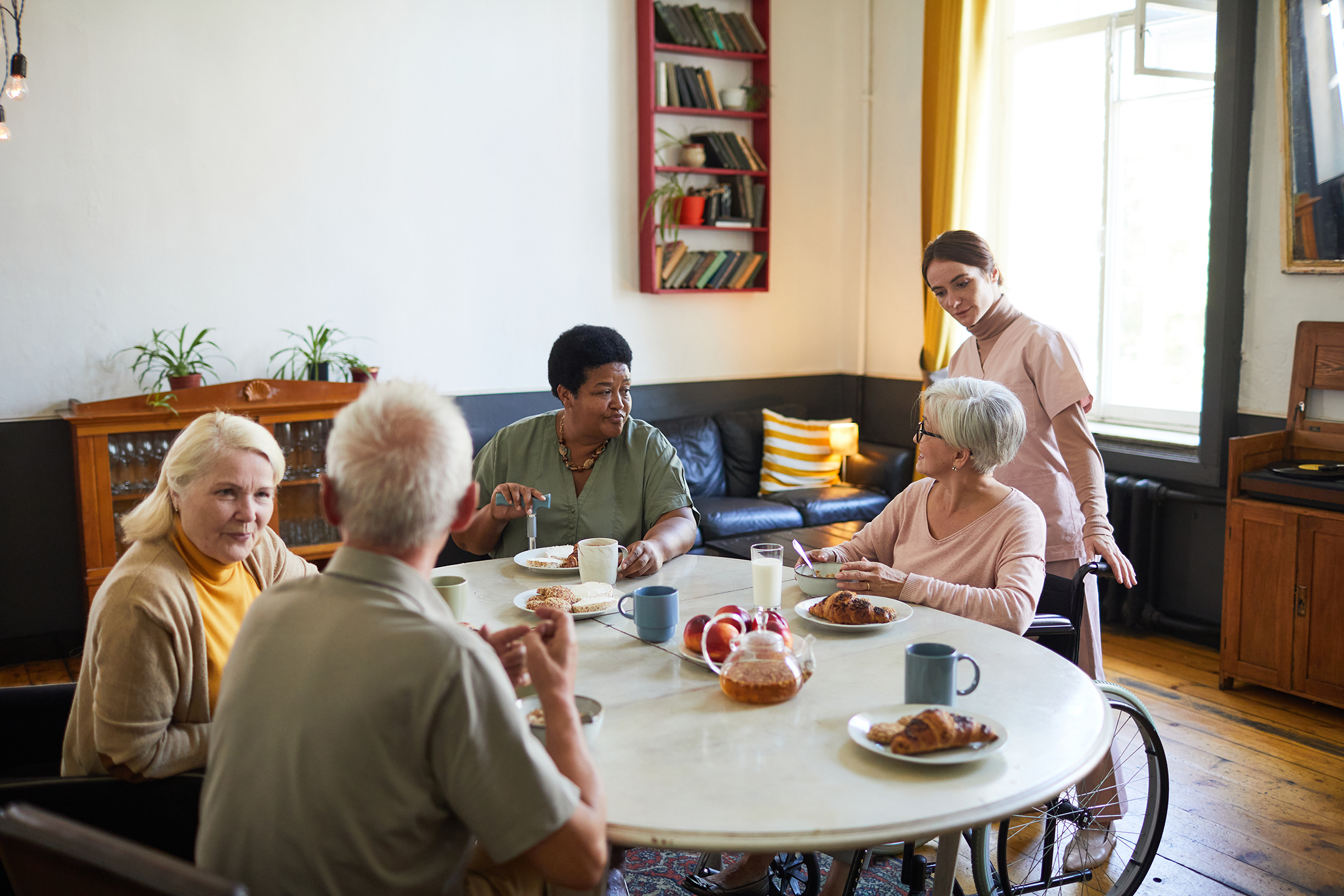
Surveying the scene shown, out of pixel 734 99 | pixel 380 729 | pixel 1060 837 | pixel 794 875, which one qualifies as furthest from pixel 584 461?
pixel 734 99

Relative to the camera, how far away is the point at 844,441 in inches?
201

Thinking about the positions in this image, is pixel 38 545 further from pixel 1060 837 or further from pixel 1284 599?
pixel 1284 599

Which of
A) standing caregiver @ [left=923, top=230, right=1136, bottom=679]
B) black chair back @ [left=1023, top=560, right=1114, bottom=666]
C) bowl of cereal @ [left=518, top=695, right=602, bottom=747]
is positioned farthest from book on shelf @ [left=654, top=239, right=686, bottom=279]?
bowl of cereal @ [left=518, top=695, right=602, bottom=747]

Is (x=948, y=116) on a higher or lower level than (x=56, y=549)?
higher

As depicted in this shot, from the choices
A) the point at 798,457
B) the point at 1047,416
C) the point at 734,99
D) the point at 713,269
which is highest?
the point at 734,99

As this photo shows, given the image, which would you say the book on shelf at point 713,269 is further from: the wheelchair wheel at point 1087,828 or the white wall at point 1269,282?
the wheelchair wheel at point 1087,828

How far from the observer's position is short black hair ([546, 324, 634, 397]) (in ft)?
8.24

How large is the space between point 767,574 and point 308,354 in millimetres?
2956

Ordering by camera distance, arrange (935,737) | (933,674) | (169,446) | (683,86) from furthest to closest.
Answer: (683,86), (169,446), (933,674), (935,737)

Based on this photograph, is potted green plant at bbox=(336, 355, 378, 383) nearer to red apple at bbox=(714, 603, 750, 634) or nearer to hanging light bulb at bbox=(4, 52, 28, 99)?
hanging light bulb at bbox=(4, 52, 28, 99)

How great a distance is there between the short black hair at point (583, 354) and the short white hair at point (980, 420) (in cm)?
79

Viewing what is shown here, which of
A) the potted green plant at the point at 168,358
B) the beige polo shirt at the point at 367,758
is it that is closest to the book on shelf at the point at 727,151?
the potted green plant at the point at 168,358

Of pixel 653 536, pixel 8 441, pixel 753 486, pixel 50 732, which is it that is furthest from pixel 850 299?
pixel 50 732

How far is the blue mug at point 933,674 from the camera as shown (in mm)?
1476
